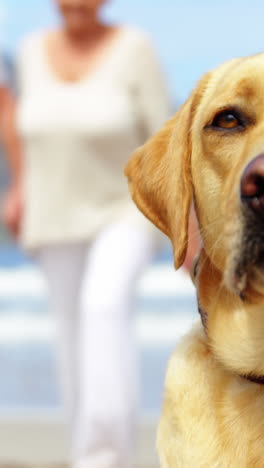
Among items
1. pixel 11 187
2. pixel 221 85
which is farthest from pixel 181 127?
pixel 11 187

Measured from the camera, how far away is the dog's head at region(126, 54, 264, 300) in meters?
2.29

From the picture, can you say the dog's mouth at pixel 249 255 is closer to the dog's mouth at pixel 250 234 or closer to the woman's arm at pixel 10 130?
the dog's mouth at pixel 250 234

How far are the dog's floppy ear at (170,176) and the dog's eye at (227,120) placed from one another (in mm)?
114

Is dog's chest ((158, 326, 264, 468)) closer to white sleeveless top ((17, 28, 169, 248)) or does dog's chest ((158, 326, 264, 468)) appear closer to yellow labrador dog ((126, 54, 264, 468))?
yellow labrador dog ((126, 54, 264, 468))

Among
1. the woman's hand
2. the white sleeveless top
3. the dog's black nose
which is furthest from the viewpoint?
the woman's hand

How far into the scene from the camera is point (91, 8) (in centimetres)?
479

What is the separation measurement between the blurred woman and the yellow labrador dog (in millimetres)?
1613

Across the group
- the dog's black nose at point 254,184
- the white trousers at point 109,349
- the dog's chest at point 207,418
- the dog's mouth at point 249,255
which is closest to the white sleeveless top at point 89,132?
the white trousers at point 109,349

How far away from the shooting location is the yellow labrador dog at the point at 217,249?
2279 mm

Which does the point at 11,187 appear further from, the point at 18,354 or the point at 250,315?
the point at 18,354

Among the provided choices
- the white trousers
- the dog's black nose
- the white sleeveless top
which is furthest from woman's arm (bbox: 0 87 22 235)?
the dog's black nose

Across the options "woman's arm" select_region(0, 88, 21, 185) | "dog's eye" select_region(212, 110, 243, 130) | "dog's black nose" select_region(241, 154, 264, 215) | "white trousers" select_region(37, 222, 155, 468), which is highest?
"dog's black nose" select_region(241, 154, 264, 215)

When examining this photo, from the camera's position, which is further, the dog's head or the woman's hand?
the woman's hand

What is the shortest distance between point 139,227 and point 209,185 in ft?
6.10
